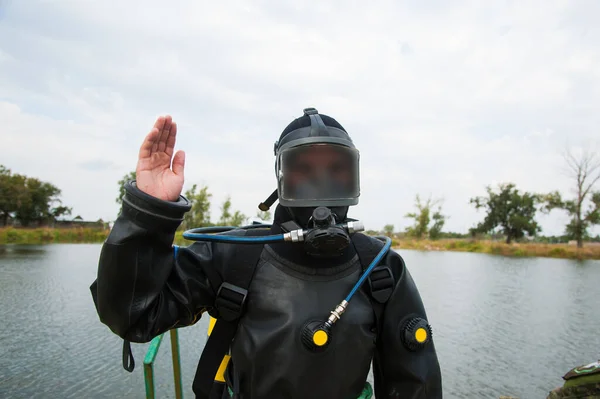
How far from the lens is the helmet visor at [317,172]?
1.74 m

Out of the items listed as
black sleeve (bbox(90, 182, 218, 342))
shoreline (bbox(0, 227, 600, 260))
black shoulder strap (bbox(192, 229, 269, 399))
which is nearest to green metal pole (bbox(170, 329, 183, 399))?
black shoulder strap (bbox(192, 229, 269, 399))

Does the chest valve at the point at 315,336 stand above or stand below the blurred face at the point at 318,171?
below

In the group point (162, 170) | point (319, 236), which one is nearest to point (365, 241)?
point (319, 236)

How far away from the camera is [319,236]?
4.99ft

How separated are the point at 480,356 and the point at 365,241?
263 inches

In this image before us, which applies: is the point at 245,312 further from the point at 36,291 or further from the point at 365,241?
the point at 36,291

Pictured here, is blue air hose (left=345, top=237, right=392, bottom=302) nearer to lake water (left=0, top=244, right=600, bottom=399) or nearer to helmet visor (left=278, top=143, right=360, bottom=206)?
helmet visor (left=278, top=143, right=360, bottom=206)

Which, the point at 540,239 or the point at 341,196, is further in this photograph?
the point at 540,239

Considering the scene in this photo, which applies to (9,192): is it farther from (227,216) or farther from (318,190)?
(318,190)

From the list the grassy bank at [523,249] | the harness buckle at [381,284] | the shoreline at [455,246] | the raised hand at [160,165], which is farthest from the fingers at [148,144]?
the grassy bank at [523,249]

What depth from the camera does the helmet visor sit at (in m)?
1.74

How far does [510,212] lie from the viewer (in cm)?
5225

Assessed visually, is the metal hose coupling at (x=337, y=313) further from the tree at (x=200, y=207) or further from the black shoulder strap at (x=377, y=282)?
the tree at (x=200, y=207)

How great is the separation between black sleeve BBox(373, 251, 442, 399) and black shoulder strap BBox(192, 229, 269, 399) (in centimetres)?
59
